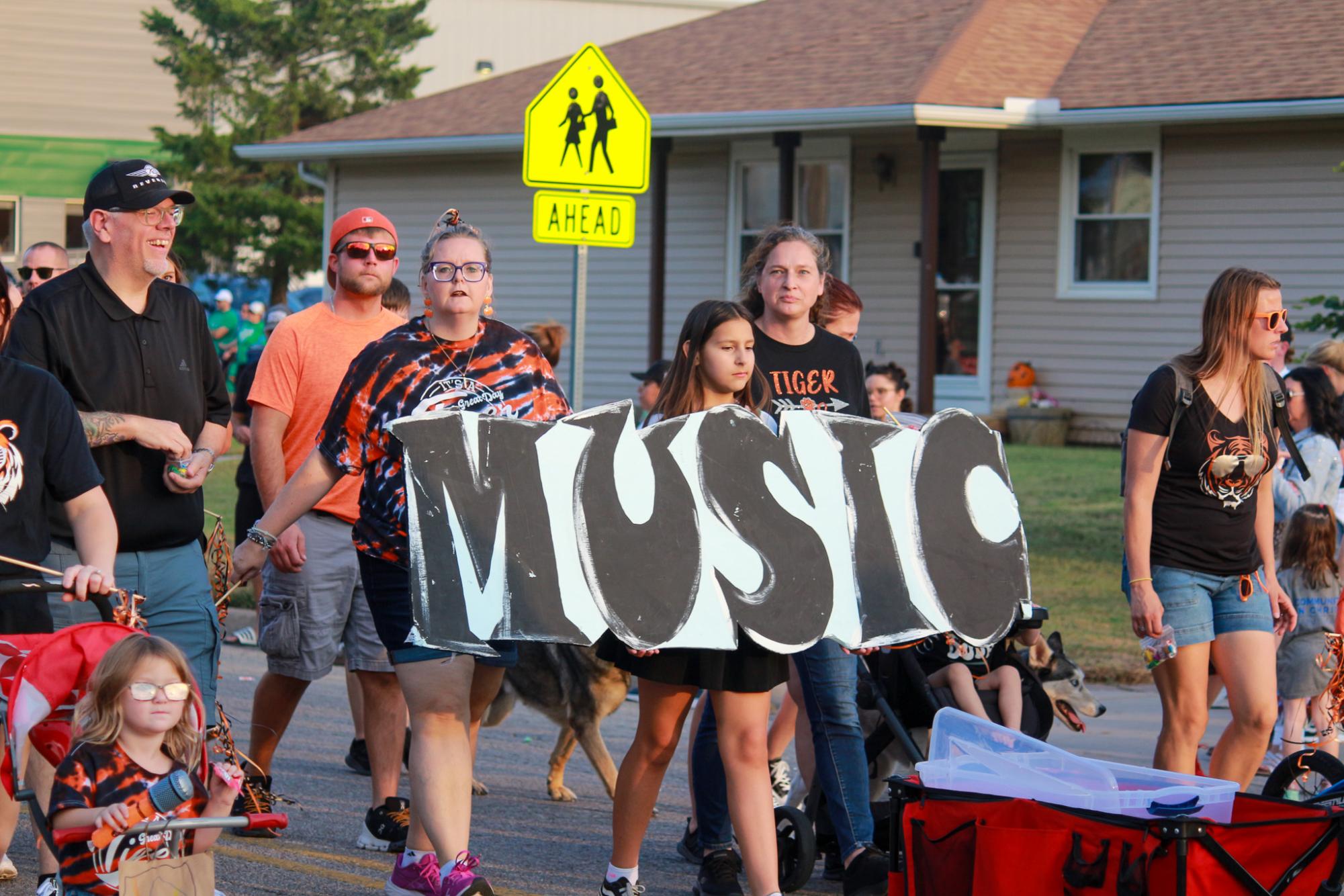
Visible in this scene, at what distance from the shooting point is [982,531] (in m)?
5.54

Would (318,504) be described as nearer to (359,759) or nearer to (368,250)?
(368,250)

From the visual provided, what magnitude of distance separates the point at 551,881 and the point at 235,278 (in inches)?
1125

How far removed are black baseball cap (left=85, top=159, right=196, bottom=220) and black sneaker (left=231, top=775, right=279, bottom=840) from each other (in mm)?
1905

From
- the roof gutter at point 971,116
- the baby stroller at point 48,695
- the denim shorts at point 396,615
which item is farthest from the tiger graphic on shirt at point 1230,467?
the roof gutter at point 971,116

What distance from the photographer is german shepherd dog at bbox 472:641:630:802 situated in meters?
7.05

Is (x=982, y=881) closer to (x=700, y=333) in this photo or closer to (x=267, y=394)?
(x=700, y=333)

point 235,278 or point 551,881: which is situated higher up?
point 235,278

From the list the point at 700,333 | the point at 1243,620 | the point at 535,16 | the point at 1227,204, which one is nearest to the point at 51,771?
the point at 700,333

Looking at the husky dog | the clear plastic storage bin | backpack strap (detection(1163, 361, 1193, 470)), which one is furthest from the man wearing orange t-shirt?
backpack strap (detection(1163, 361, 1193, 470))

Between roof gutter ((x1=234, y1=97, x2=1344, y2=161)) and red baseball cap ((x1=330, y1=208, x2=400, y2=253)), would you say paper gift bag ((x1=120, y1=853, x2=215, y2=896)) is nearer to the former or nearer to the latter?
red baseball cap ((x1=330, y1=208, x2=400, y2=253))

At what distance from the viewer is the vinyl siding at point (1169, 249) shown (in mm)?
18219

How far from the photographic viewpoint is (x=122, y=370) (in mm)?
5465

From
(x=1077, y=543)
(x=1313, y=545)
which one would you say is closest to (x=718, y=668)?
(x=1313, y=545)

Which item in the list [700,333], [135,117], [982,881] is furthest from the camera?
[135,117]
